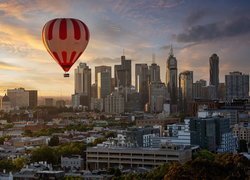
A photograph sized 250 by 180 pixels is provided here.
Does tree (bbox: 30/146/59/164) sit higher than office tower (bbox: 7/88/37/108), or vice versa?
office tower (bbox: 7/88/37/108)

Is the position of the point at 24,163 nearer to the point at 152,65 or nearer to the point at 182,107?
the point at 182,107

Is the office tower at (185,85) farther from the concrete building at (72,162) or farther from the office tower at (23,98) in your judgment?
the concrete building at (72,162)

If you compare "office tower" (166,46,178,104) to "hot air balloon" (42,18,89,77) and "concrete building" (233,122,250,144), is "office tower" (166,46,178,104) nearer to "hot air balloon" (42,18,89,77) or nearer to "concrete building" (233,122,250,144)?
"concrete building" (233,122,250,144)

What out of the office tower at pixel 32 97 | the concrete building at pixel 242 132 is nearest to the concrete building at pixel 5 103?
the office tower at pixel 32 97

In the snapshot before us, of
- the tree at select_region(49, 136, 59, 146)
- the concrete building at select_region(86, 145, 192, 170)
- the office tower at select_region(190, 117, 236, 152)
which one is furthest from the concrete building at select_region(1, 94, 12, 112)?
the concrete building at select_region(86, 145, 192, 170)

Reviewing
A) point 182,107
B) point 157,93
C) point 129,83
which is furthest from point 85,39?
point 129,83

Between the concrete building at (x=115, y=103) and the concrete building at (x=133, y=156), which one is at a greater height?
the concrete building at (x=115, y=103)
